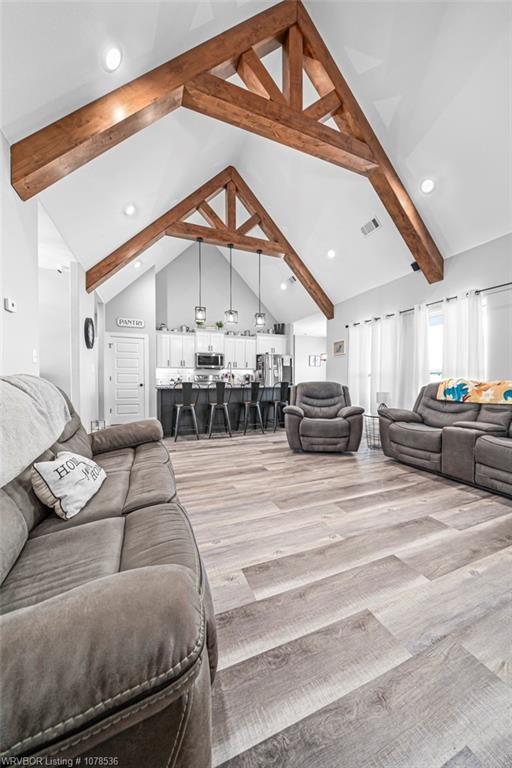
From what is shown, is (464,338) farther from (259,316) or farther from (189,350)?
(189,350)

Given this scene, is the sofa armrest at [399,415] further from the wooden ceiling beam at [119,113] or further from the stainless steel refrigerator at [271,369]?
the stainless steel refrigerator at [271,369]

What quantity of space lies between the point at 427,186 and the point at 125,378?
6.29m

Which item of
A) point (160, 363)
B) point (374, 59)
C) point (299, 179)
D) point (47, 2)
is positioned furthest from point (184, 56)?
point (160, 363)

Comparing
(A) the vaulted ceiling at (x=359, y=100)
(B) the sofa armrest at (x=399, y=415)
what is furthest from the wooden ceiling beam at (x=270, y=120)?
(B) the sofa armrest at (x=399, y=415)

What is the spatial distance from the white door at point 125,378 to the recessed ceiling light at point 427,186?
5.72 m

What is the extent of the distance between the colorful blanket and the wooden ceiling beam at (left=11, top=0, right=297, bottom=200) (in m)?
4.12

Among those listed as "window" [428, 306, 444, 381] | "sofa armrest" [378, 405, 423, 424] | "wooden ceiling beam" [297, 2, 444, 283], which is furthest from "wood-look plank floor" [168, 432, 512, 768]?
"wooden ceiling beam" [297, 2, 444, 283]

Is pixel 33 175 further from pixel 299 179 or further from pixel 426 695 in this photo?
pixel 299 179

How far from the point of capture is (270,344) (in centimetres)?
870

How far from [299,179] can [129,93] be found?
11.0 ft

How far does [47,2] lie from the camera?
1.67 metres

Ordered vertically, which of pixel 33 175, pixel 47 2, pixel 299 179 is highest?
pixel 299 179

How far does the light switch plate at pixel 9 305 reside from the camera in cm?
207

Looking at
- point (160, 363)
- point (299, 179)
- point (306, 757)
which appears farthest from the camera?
point (160, 363)
